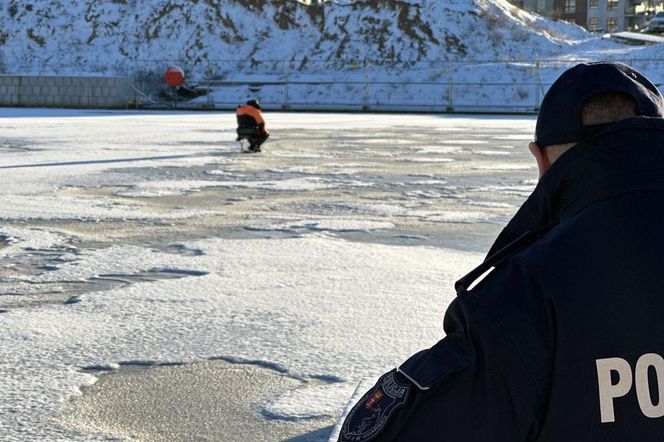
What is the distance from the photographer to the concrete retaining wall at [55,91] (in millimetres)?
42250

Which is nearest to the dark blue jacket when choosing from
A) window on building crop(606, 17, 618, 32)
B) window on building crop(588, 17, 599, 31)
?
window on building crop(606, 17, 618, 32)

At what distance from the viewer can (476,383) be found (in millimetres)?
1598

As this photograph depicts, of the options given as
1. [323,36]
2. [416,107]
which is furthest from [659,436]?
[323,36]

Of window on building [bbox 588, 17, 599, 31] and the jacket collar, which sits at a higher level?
window on building [bbox 588, 17, 599, 31]

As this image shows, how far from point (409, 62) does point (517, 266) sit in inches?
2041

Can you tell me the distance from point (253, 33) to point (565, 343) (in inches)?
2264

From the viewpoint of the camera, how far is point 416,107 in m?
42.9

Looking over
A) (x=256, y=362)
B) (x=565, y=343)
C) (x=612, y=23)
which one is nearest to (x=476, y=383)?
(x=565, y=343)

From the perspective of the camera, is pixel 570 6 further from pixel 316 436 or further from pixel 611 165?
pixel 611 165

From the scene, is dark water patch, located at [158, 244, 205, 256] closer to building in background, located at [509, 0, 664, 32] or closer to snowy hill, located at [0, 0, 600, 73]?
snowy hill, located at [0, 0, 600, 73]

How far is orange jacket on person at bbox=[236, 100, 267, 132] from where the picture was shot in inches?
739

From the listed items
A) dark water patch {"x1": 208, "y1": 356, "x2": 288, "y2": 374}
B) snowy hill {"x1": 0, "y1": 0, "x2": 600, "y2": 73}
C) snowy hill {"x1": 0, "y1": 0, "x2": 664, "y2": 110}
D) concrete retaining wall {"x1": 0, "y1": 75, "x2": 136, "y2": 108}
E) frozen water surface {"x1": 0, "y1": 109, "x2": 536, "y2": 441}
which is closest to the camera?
dark water patch {"x1": 208, "y1": 356, "x2": 288, "y2": 374}

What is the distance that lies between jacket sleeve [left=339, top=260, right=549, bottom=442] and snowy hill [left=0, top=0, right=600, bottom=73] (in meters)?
53.6

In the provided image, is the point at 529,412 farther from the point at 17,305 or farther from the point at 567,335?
the point at 17,305
